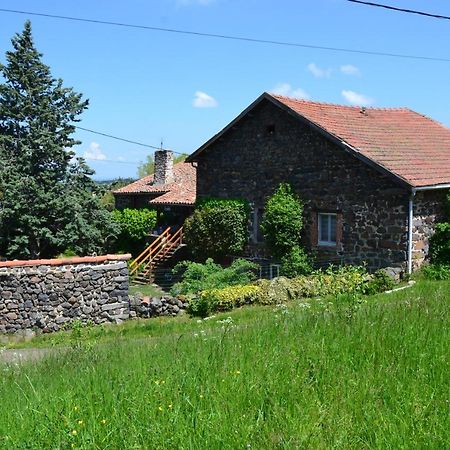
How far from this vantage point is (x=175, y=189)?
3112cm

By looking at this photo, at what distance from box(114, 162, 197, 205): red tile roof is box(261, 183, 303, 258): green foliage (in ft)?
26.7

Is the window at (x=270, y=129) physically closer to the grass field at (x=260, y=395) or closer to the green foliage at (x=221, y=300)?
the green foliage at (x=221, y=300)

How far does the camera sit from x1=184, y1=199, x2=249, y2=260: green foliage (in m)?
22.0

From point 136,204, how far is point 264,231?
14806 mm

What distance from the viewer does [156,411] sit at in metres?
3.66

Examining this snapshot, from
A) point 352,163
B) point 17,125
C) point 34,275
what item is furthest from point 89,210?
point 352,163

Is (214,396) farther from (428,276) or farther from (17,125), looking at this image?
(17,125)

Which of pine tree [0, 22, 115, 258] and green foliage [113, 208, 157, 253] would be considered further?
green foliage [113, 208, 157, 253]

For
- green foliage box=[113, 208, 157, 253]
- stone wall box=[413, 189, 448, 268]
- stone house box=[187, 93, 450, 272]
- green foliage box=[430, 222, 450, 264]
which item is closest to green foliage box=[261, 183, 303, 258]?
stone house box=[187, 93, 450, 272]

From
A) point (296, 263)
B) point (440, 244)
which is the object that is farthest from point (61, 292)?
point (440, 244)

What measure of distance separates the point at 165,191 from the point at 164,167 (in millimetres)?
2118

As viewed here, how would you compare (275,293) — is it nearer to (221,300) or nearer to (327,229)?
(221,300)

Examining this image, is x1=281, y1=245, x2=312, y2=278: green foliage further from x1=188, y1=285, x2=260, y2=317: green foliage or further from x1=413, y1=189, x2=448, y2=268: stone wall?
x1=188, y1=285, x2=260, y2=317: green foliage

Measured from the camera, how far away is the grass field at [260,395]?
327 cm
